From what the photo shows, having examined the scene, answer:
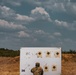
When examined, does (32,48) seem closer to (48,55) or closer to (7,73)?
(48,55)

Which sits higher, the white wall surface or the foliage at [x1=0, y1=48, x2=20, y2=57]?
the foliage at [x1=0, y1=48, x2=20, y2=57]

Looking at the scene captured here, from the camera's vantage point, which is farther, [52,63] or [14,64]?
[14,64]

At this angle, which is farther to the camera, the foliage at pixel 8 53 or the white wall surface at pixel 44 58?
the foliage at pixel 8 53

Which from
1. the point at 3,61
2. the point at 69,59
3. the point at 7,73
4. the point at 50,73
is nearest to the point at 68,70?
the point at 7,73

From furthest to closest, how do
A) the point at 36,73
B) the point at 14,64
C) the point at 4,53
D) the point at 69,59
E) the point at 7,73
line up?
the point at 4,53 → the point at 69,59 → the point at 14,64 → the point at 7,73 → the point at 36,73

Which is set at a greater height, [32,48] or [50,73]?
[32,48]

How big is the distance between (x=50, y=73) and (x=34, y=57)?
1.47 m

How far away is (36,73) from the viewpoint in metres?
21.8

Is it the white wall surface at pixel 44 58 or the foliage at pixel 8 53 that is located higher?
the foliage at pixel 8 53

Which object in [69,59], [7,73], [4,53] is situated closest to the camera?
[7,73]

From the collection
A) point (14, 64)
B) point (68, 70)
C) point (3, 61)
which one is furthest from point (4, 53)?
point (68, 70)

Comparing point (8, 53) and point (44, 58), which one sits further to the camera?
point (8, 53)

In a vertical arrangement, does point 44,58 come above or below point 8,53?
below

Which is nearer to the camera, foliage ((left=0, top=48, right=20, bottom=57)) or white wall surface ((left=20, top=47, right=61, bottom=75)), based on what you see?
white wall surface ((left=20, top=47, right=61, bottom=75))
